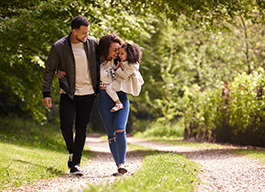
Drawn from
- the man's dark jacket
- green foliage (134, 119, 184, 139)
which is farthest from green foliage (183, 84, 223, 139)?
the man's dark jacket

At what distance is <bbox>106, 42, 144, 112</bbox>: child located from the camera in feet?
14.0

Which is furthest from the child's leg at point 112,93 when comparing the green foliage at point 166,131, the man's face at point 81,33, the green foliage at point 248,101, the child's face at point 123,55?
the green foliage at point 166,131

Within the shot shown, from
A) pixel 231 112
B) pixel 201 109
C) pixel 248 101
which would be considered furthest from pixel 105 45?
pixel 201 109

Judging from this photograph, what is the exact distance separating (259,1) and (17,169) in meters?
7.44

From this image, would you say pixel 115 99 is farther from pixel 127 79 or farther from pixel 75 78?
pixel 75 78

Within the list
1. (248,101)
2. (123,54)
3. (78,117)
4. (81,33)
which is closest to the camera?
(81,33)

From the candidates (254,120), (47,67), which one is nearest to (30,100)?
(47,67)

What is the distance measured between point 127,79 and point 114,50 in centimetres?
45

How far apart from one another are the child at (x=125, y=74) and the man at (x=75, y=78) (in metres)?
0.30

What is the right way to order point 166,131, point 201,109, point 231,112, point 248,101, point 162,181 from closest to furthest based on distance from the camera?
point 162,181, point 248,101, point 231,112, point 201,109, point 166,131

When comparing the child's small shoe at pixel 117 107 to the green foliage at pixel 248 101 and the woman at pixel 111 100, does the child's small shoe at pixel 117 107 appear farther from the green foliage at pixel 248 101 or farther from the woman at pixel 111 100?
the green foliage at pixel 248 101

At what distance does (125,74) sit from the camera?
428 centimetres

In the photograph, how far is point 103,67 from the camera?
4.46 metres

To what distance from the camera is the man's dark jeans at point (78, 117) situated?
14.2 feet
